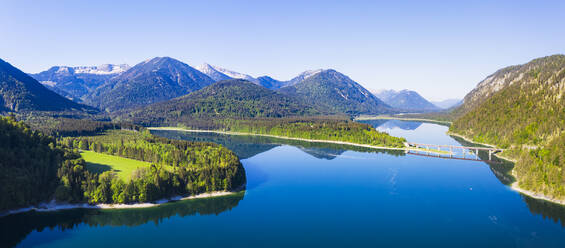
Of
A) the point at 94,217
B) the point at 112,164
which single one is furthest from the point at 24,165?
the point at 94,217

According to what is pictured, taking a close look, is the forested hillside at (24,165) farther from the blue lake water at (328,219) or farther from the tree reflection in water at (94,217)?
the blue lake water at (328,219)

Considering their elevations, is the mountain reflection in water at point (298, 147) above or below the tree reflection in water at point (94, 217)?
above

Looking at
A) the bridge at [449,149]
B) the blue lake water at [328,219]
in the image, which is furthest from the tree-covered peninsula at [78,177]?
the bridge at [449,149]

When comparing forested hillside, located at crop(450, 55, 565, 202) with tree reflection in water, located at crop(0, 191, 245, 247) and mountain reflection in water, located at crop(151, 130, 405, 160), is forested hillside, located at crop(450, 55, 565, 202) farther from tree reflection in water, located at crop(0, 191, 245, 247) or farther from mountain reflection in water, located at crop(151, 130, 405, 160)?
tree reflection in water, located at crop(0, 191, 245, 247)

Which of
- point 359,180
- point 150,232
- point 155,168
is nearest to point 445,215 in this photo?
point 359,180

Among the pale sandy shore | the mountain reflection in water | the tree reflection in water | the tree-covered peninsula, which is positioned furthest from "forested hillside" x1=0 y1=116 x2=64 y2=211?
the pale sandy shore
